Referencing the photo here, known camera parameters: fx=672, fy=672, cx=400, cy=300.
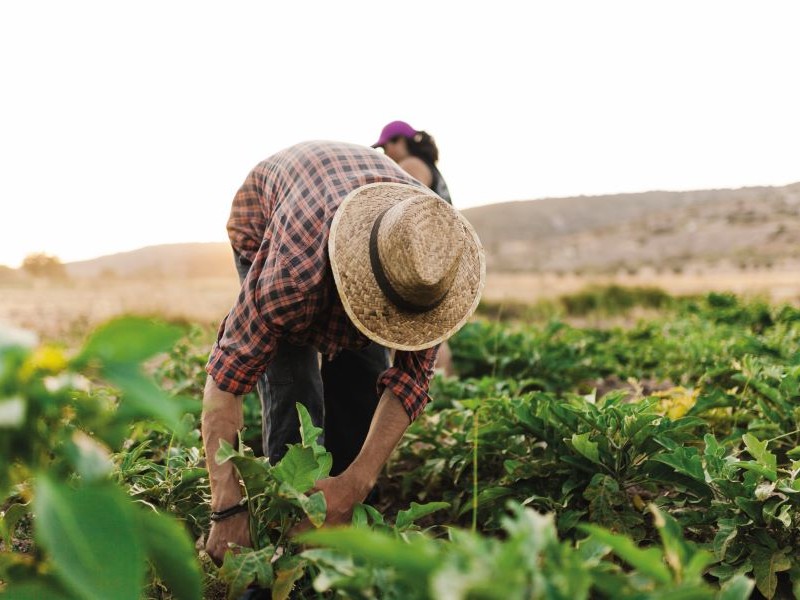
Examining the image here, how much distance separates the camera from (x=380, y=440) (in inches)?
72.7

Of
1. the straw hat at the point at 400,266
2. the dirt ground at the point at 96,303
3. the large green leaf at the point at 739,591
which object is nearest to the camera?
the large green leaf at the point at 739,591

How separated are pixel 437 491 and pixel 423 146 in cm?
191

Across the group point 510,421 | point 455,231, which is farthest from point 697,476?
point 455,231

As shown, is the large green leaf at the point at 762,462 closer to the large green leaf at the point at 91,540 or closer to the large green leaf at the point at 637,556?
the large green leaf at the point at 637,556

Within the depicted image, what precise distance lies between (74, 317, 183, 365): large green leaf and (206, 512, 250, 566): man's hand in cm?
98

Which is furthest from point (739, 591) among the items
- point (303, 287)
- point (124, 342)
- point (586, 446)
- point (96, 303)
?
Answer: point (96, 303)

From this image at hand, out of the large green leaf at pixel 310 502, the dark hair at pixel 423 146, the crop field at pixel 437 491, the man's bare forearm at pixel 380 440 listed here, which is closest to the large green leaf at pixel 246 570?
the crop field at pixel 437 491

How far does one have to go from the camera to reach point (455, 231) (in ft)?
5.96

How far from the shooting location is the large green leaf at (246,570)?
1.36 metres

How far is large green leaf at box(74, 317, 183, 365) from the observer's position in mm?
742

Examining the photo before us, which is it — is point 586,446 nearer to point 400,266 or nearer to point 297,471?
point 400,266

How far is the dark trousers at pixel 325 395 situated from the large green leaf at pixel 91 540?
163 cm

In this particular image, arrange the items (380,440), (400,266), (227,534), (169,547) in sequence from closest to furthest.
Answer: (169,547)
(227,534)
(400,266)
(380,440)

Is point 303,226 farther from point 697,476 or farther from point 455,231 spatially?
point 697,476
